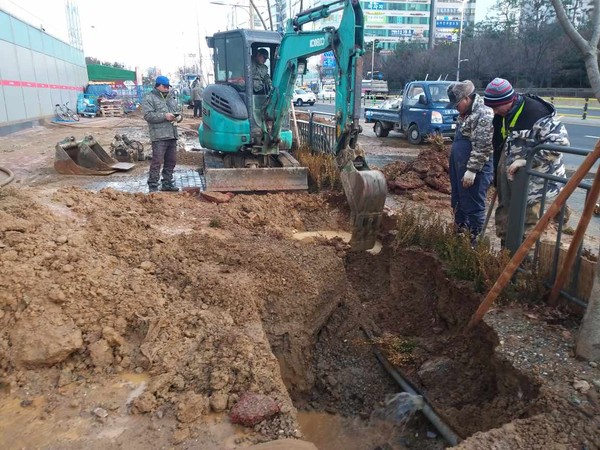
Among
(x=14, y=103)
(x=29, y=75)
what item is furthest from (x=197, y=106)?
(x=14, y=103)

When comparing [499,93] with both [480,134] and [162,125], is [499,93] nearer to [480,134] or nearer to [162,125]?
[480,134]

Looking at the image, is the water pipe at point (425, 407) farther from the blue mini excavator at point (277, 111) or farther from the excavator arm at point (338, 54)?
the excavator arm at point (338, 54)

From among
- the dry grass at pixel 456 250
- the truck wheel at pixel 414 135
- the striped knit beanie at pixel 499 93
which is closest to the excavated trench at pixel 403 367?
the dry grass at pixel 456 250

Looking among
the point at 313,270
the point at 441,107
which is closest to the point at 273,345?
the point at 313,270

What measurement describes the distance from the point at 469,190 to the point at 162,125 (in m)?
5.07

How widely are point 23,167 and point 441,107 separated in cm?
1147

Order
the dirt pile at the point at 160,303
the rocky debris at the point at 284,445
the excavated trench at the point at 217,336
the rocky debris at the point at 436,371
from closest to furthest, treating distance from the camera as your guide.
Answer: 1. the rocky debris at the point at 284,445
2. the excavated trench at the point at 217,336
3. the dirt pile at the point at 160,303
4. the rocky debris at the point at 436,371

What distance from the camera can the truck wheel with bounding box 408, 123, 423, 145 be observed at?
16.0 meters

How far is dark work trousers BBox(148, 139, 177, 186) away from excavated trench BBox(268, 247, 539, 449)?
165 inches

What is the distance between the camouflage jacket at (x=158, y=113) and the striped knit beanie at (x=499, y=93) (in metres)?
5.28

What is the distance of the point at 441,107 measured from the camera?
49.1 feet

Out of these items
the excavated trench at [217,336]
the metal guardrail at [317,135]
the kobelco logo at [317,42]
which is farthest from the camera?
the metal guardrail at [317,135]

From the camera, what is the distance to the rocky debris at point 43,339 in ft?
11.1

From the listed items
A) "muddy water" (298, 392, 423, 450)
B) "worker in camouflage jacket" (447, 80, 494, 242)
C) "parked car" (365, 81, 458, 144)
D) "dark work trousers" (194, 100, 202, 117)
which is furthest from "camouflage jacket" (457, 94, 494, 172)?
"dark work trousers" (194, 100, 202, 117)
